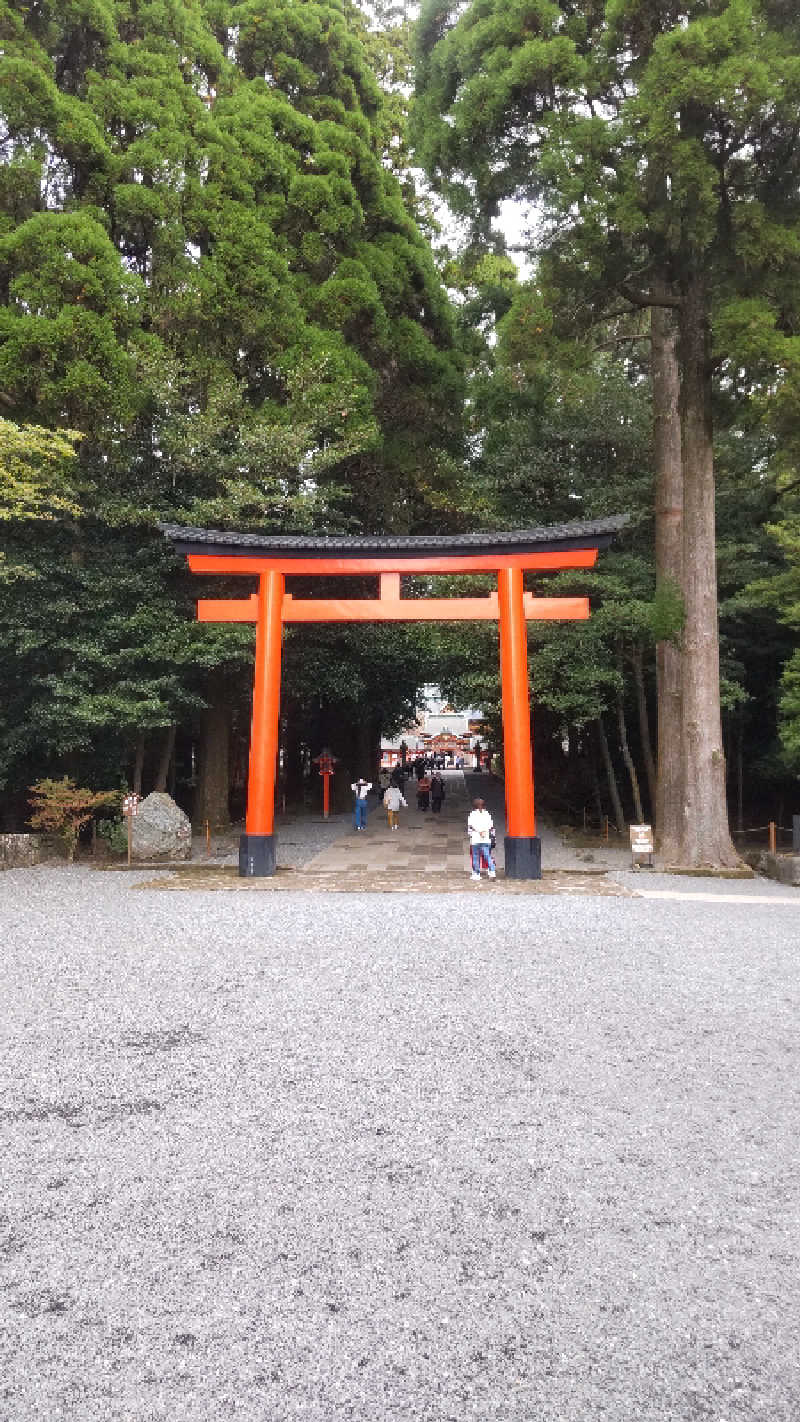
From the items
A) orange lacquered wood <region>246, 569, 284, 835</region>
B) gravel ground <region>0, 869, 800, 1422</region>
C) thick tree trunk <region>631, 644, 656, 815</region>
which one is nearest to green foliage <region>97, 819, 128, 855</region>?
orange lacquered wood <region>246, 569, 284, 835</region>

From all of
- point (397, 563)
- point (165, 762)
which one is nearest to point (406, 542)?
point (397, 563)

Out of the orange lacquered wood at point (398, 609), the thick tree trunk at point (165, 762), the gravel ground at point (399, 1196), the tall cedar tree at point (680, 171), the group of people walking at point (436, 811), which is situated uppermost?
the tall cedar tree at point (680, 171)

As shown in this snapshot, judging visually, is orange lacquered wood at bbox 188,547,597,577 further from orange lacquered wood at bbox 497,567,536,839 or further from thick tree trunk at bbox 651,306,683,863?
thick tree trunk at bbox 651,306,683,863

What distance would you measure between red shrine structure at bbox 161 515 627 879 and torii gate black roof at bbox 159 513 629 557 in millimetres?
15

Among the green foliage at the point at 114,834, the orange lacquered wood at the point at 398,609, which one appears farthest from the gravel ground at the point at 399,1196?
the green foliage at the point at 114,834

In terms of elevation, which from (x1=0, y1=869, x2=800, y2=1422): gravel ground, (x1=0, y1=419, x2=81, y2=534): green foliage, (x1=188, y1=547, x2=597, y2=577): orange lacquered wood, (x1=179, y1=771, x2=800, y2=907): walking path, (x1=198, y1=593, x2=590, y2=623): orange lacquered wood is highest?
(x1=0, y1=419, x2=81, y2=534): green foliage

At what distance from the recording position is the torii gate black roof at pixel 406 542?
1140cm

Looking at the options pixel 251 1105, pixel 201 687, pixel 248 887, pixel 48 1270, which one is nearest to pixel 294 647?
pixel 201 687

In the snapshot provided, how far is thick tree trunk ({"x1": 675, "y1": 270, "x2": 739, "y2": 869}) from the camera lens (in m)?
11.9

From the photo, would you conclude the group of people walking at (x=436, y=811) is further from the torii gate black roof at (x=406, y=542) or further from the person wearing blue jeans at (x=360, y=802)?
the torii gate black roof at (x=406, y=542)

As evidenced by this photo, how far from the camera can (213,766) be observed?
17.2 m

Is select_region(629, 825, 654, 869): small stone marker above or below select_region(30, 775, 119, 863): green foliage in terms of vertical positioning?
below

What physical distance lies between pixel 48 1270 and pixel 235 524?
43.4ft

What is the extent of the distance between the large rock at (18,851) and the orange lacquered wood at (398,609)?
462 cm
